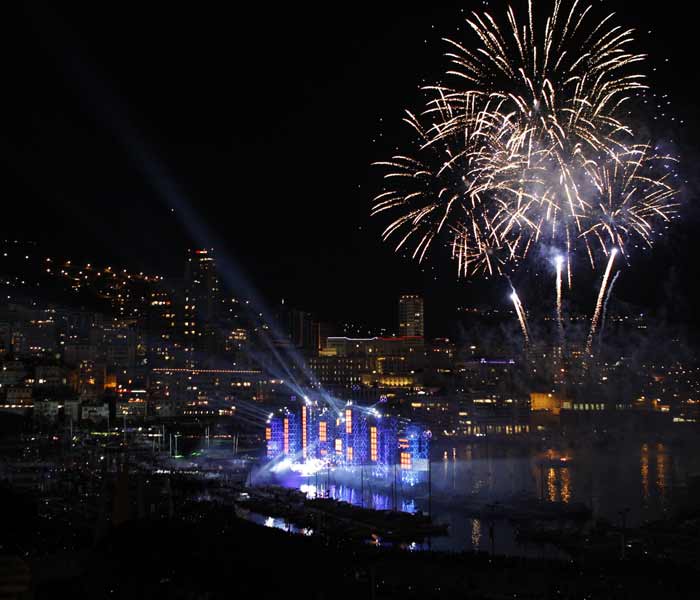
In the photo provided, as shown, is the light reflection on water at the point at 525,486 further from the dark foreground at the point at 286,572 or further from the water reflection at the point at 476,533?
the dark foreground at the point at 286,572

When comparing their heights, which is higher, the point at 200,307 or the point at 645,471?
the point at 200,307

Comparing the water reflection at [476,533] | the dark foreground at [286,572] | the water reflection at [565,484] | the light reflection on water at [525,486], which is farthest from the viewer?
the water reflection at [565,484]

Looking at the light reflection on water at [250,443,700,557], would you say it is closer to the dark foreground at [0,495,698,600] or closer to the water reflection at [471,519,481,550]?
the water reflection at [471,519,481,550]

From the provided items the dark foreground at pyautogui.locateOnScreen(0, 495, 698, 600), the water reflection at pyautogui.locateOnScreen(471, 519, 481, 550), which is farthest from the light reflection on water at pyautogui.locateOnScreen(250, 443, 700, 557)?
the dark foreground at pyautogui.locateOnScreen(0, 495, 698, 600)

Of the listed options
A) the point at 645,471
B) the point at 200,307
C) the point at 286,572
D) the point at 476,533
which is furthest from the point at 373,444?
the point at 200,307

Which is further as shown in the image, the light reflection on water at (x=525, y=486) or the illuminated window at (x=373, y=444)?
the illuminated window at (x=373, y=444)

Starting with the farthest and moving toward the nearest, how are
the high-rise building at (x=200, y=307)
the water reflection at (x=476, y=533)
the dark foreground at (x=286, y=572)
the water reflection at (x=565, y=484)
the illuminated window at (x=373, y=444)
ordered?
the high-rise building at (x=200, y=307), the illuminated window at (x=373, y=444), the water reflection at (x=565, y=484), the water reflection at (x=476, y=533), the dark foreground at (x=286, y=572)

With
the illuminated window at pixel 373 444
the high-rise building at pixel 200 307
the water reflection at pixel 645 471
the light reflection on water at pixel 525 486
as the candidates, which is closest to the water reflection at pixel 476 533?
the light reflection on water at pixel 525 486

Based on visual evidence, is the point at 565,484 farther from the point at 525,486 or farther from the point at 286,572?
the point at 286,572
